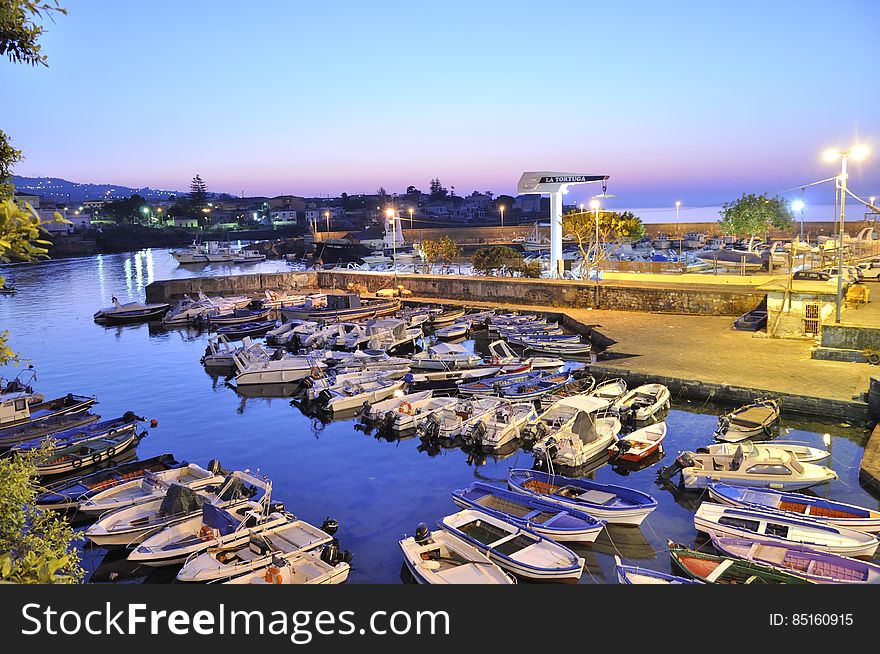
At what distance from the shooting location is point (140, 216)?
495 feet

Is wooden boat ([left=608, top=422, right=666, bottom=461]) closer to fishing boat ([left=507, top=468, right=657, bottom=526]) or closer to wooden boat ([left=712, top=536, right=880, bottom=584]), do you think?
fishing boat ([left=507, top=468, right=657, bottom=526])

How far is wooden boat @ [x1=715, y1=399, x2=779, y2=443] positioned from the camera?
14750 mm

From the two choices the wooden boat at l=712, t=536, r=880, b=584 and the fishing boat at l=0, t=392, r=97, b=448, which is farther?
the fishing boat at l=0, t=392, r=97, b=448

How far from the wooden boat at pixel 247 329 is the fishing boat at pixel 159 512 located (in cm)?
2122

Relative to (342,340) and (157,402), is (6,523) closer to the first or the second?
(157,402)

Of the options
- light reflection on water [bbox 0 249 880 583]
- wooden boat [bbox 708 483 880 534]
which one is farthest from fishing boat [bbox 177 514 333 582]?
wooden boat [bbox 708 483 880 534]

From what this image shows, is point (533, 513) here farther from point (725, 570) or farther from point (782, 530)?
point (782, 530)

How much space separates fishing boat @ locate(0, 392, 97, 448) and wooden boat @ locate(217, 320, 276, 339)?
41.1 feet

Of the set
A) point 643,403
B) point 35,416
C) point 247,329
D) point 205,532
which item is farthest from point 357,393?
point 247,329

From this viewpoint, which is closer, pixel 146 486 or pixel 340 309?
pixel 146 486

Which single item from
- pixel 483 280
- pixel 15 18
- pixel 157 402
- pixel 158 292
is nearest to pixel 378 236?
pixel 158 292

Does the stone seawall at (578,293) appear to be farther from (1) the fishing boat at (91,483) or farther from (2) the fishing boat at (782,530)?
(1) the fishing boat at (91,483)

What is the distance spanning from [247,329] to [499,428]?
68.2ft

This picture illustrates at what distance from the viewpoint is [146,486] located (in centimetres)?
1260
